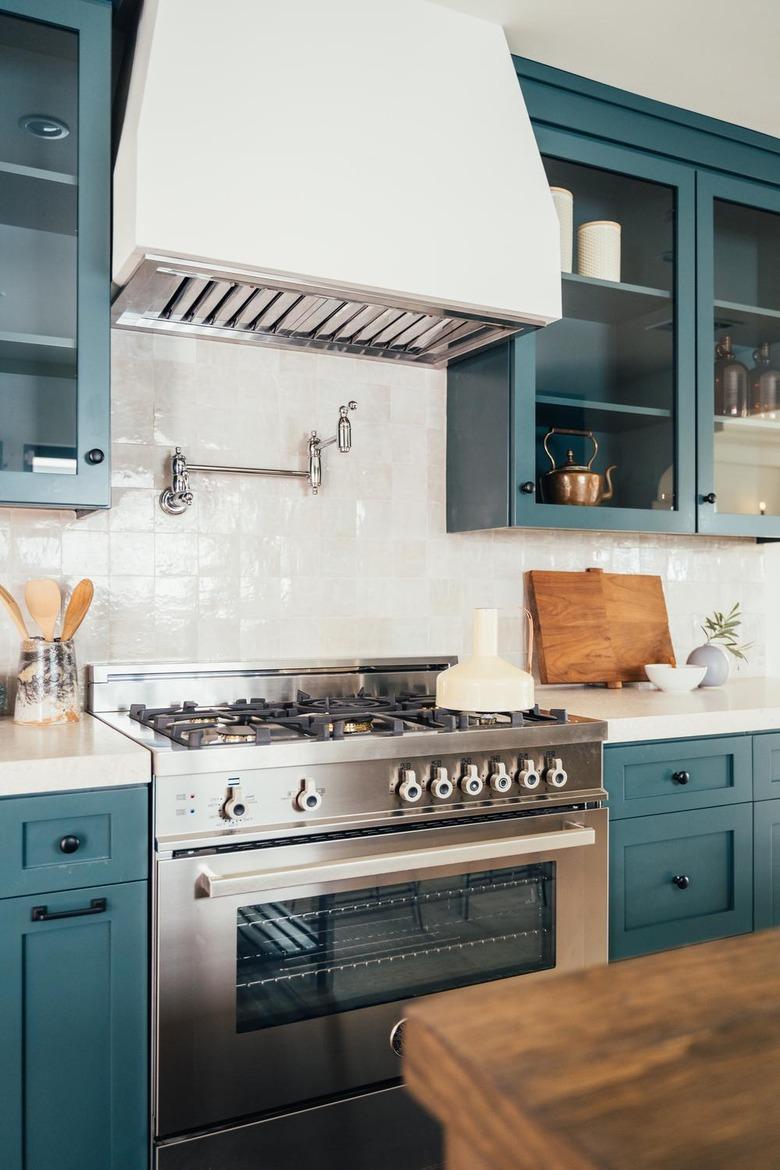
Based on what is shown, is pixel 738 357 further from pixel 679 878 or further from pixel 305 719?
pixel 305 719

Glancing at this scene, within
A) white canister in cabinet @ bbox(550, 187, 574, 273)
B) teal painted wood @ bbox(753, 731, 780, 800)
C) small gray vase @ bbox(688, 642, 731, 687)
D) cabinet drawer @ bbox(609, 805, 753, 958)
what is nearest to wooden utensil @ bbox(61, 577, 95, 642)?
cabinet drawer @ bbox(609, 805, 753, 958)

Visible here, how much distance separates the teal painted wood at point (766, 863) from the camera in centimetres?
230

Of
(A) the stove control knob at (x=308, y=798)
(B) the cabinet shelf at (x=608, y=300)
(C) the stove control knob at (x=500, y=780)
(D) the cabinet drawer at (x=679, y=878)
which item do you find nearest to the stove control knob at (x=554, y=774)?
(C) the stove control knob at (x=500, y=780)

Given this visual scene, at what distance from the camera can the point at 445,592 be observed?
2656 mm

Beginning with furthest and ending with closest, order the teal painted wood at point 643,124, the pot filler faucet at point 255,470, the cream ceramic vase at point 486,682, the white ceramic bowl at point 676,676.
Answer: the white ceramic bowl at point 676,676 < the teal painted wood at point 643,124 < the pot filler faucet at point 255,470 < the cream ceramic vase at point 486,682

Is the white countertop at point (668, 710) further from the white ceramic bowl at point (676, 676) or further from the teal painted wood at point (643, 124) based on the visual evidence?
the teal painted wood at point (643, 124)

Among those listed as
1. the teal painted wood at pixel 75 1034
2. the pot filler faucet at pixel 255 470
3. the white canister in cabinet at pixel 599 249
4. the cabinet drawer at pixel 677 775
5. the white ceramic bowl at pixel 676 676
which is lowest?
the teal painted wood at pixel 75 1034

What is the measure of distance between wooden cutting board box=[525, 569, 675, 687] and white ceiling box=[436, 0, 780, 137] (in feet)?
4.51

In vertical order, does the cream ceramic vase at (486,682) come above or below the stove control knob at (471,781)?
above

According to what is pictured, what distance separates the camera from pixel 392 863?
175 centimetres

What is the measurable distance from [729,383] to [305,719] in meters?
1.73

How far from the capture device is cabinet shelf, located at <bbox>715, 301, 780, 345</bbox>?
2.75m

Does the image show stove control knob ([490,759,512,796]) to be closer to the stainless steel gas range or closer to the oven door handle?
the stainless steel gas range

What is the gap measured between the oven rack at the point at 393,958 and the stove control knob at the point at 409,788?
31cm
